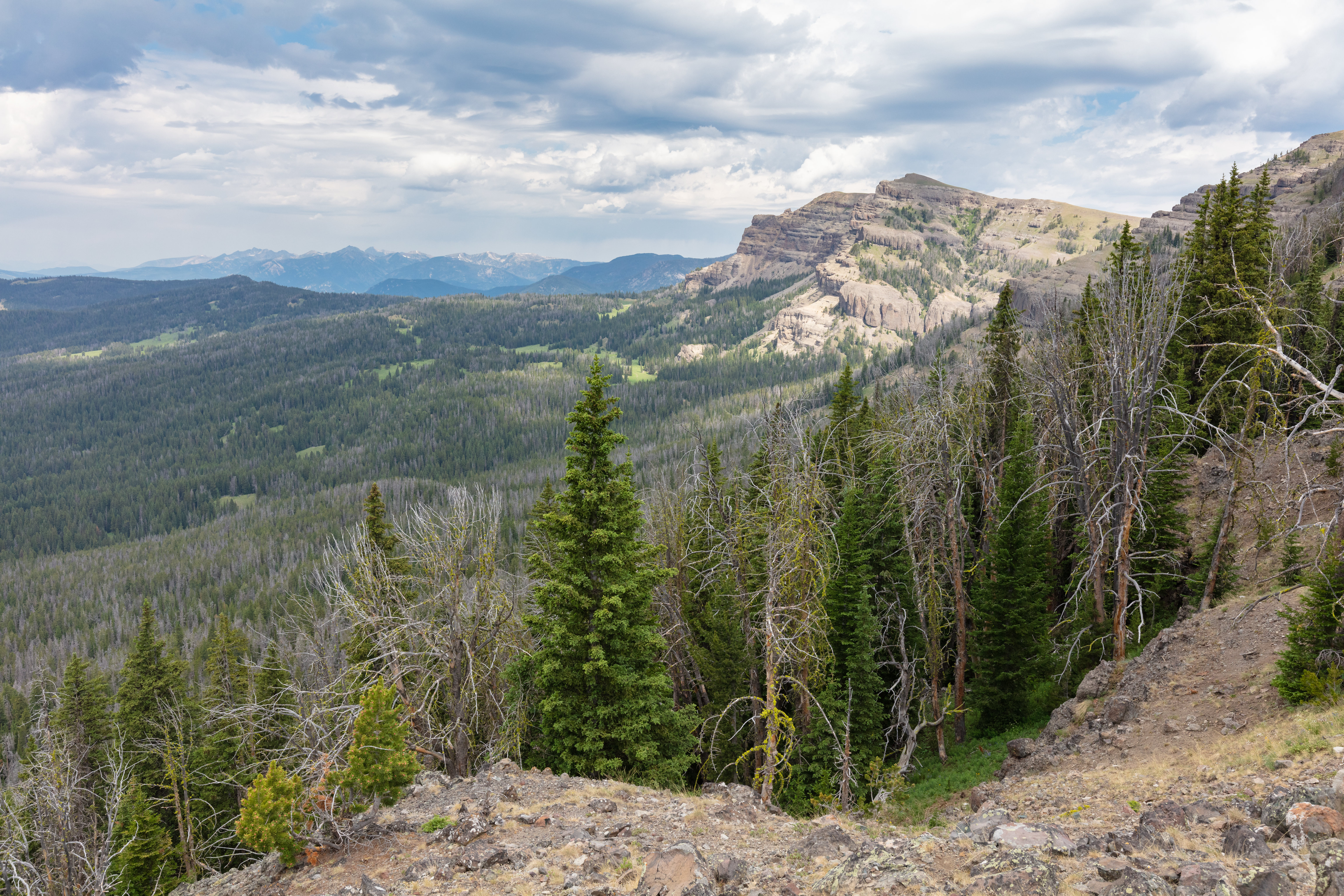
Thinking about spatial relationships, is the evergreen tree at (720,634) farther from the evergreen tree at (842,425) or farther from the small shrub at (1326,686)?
the small shrub at (1326,686)

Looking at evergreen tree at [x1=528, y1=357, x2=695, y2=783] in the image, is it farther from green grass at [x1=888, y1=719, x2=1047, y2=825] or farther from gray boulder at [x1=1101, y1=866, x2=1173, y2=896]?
gray boulder at [x1=1101, y1=866, x2=1173, y2=896]

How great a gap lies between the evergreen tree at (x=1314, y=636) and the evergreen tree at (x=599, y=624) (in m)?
14.0

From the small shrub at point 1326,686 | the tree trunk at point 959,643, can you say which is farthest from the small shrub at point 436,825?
the tree trunk at point 959,643

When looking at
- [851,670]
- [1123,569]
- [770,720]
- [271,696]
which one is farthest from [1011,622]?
[271,696]

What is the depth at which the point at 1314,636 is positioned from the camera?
1273 centimetres

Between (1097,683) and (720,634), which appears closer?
(1097,683)

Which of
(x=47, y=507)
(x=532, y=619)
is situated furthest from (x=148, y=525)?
(x=532, y=619)

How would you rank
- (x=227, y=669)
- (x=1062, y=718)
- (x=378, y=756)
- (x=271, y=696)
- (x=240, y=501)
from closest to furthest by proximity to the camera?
(x=378, y=756) < (x=1062, y=718) < (x=271, y=696) < (x=227, y=669) < (x=240, y=501)

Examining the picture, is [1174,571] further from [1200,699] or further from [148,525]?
[148,525]

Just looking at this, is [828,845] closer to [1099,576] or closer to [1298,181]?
[1099,576]

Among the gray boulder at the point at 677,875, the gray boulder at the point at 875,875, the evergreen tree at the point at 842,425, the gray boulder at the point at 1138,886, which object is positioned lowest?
the gray boulder at the point at 677,875

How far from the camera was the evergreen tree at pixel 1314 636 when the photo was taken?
12.5 metres

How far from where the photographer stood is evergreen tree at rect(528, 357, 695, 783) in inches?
710

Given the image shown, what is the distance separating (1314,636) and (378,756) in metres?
18.3
